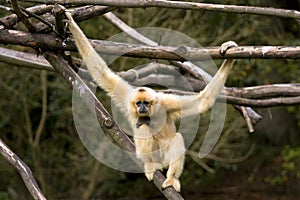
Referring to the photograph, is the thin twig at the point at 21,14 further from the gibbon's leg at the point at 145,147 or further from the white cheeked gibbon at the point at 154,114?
the gibbon's leg at the point at 145,147

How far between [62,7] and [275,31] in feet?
29.5

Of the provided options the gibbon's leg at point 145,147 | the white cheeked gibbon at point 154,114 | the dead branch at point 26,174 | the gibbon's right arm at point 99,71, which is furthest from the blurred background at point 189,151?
the dead branch at point 26,174

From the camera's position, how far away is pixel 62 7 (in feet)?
14.1

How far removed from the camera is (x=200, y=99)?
483 centimetres

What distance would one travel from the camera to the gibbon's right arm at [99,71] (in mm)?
4658

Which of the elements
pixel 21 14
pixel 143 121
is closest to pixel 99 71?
pixel 143 121

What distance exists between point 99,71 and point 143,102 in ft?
1.57

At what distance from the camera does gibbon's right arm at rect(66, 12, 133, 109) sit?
466cm

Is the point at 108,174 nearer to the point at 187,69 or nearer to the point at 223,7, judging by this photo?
the point at 187,69

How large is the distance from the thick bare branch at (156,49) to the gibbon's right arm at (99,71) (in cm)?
11

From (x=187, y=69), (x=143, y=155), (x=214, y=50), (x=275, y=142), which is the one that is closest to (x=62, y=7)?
(x=214, y=50)

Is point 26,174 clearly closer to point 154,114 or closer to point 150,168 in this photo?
point 150,168

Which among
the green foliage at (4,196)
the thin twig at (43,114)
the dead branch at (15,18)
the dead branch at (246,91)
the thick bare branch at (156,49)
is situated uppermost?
the dead branch at (15,18)

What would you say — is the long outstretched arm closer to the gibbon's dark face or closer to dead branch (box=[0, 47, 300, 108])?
the gibbon's dark face
